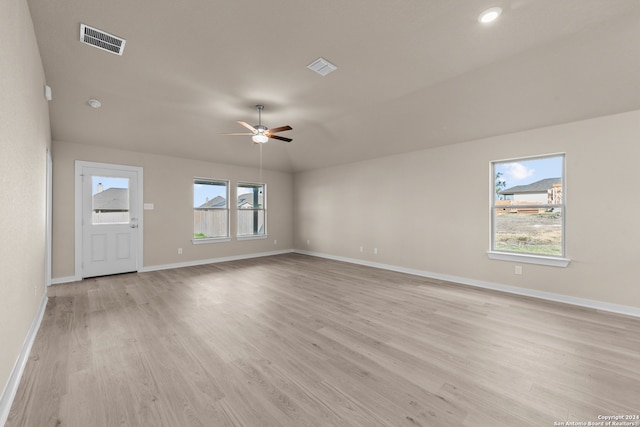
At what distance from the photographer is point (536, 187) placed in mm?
4051

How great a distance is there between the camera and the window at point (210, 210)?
250 inches

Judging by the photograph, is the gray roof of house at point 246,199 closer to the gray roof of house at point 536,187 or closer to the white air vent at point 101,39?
the white air vent at point 101,39

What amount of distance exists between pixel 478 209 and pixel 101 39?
5.52 metres

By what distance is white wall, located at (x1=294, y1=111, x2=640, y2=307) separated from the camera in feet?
10.9

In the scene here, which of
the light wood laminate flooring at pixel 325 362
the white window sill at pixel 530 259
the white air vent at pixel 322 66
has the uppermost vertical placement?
the white air vent at pixel 322 66

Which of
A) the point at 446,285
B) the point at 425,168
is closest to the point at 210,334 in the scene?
the point at 446,285

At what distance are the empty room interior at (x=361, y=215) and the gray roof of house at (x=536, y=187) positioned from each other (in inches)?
1.3

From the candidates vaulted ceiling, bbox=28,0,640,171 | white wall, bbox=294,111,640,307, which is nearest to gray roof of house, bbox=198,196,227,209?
vaulted ceiling, bbox=28,0,640,171

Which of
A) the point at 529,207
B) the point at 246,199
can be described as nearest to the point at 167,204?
the point at 246,199

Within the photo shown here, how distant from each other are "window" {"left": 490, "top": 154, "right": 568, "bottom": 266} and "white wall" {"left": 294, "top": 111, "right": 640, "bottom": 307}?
13 centimetres

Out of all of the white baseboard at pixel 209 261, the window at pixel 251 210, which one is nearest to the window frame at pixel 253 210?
the window at pixel 251 210

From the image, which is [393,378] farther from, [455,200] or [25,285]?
[455,200]

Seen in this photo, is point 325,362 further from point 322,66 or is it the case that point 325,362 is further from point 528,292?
point 528,292

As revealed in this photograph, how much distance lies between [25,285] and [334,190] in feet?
18.8
